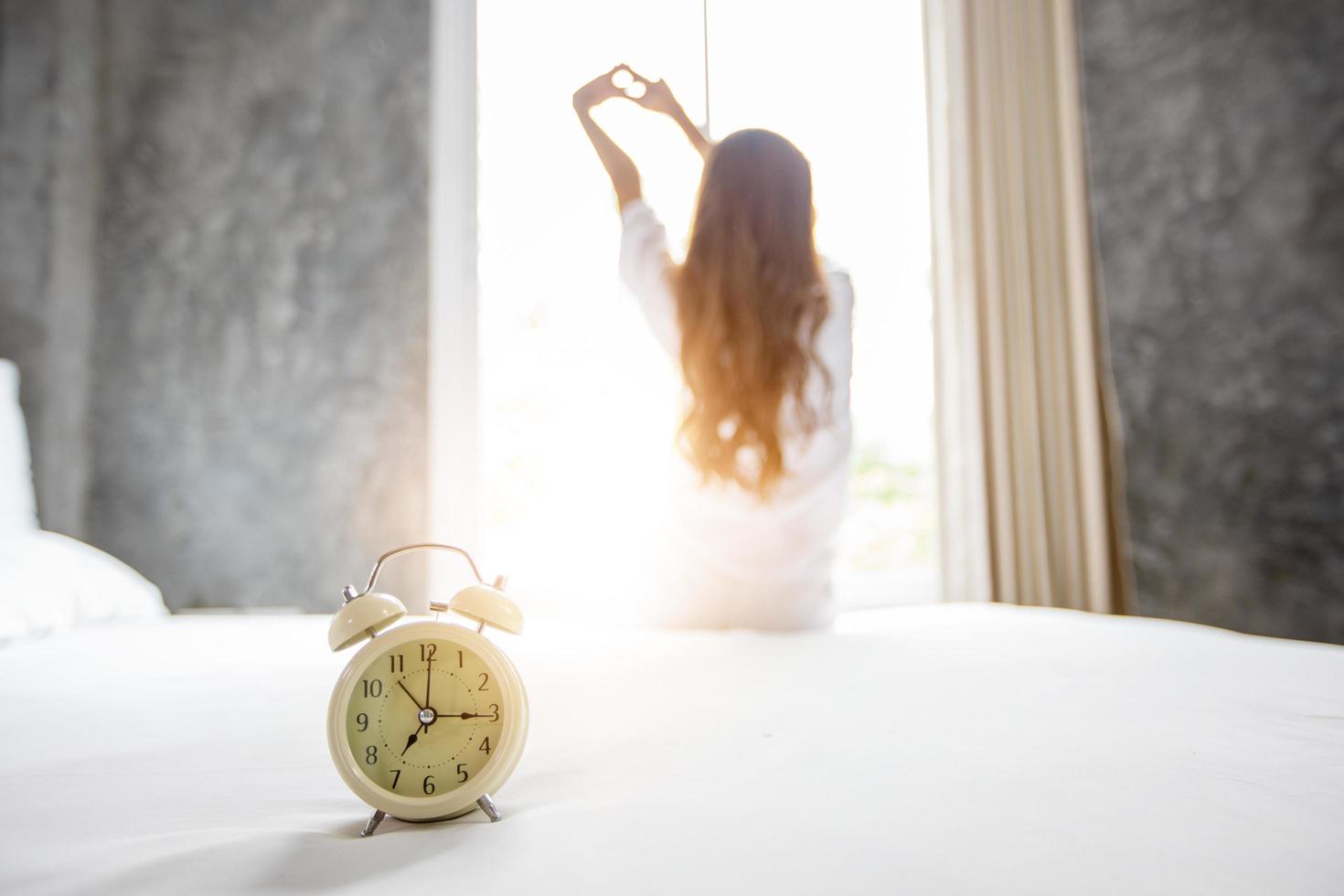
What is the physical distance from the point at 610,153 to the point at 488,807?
1.54 m

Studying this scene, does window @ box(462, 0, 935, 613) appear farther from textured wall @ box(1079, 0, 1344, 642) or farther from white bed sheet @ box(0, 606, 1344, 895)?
white bed sheet @ box(0, 606, 1344, 895)

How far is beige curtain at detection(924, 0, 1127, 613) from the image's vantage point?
2625mm

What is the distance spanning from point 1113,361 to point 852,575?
1.06 meters

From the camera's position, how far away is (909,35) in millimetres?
2939

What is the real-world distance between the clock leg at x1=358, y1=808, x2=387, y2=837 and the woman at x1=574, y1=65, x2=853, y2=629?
1.07 metres

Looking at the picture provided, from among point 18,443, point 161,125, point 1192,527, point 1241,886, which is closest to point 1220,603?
point 1192,527

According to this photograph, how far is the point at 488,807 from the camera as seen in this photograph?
514mm

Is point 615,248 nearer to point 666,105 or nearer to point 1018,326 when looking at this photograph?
point 666,105

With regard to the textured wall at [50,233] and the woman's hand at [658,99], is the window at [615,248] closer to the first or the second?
the woman's hand at [658,99]

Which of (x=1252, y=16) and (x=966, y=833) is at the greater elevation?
(x=1252, y=16)

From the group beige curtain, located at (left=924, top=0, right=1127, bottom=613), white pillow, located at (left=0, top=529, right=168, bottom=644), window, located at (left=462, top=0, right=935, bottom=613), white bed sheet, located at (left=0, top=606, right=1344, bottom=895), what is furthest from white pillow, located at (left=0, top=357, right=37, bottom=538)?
beige curtain, located at (left=924, top=0, right=1127, bottom=613)

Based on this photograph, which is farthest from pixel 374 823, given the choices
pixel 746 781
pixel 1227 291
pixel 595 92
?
pixel 1227 291

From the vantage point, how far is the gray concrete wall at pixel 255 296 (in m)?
2.32

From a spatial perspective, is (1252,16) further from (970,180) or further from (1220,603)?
(1220,603)
